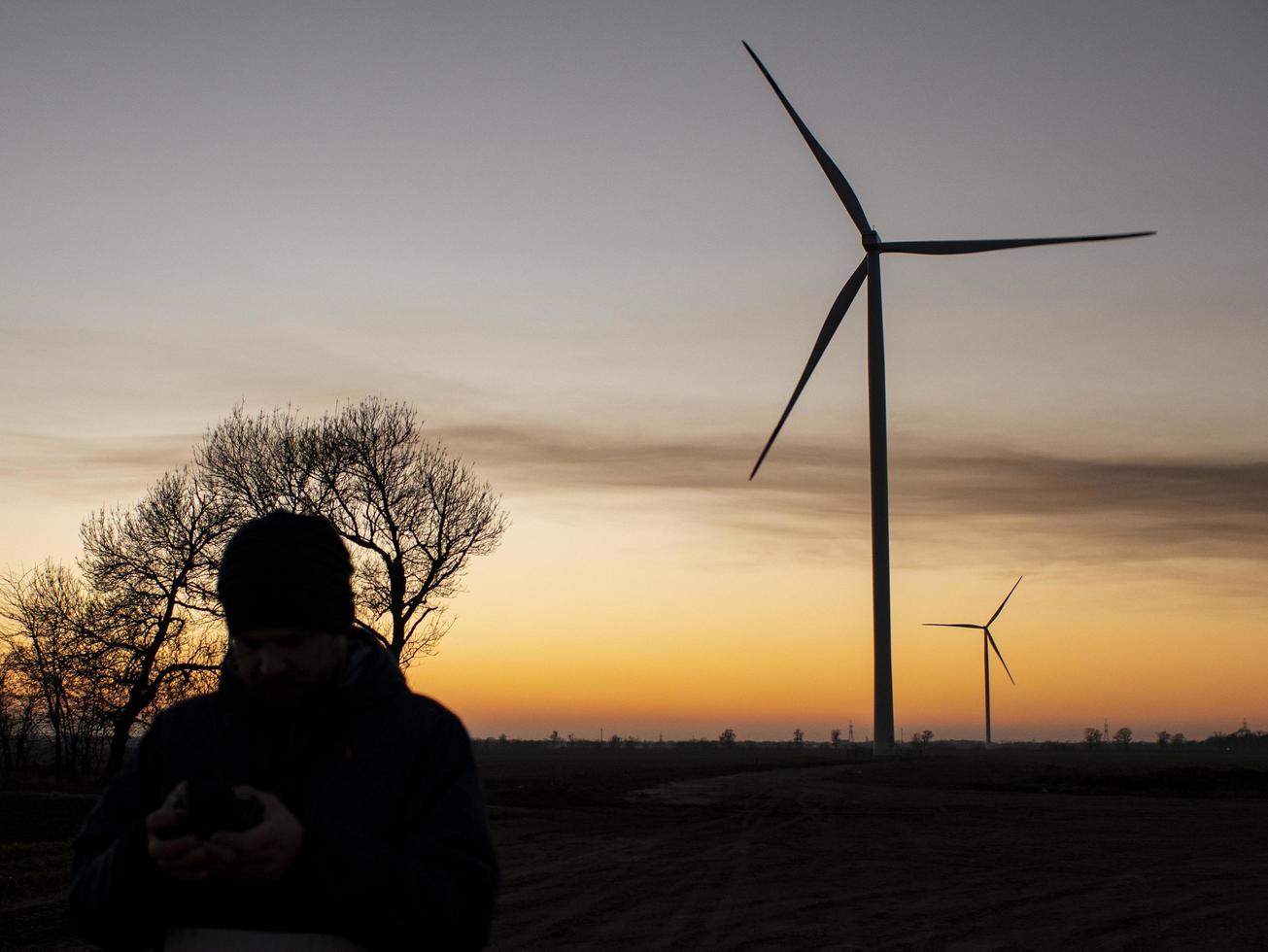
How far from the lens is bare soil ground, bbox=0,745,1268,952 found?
10.5 metres

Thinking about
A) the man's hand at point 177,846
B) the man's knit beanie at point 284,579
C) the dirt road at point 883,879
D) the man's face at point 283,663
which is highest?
the man's knit beanie at point 284,579

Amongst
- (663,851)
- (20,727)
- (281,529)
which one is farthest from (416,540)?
(281,529)

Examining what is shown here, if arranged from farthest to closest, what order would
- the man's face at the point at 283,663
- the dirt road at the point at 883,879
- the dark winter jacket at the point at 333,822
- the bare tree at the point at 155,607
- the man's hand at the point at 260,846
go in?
the bare tree at the point at 155,607 → the dirt road at the point at 883,879 → the man's face at the point at 283,663 → the dark winter jacket at the point at 333,822 → the man's hand at the point at 260,846

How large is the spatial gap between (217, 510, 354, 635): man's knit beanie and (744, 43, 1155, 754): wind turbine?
108 ft

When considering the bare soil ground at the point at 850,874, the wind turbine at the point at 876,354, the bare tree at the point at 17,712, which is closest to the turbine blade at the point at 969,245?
the wind turbine at the point at 876,354

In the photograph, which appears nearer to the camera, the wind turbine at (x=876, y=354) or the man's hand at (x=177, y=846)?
the man's hand at (x=177, y=846)

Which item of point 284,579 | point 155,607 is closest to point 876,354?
point 155,607

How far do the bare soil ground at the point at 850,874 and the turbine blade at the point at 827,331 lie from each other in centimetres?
1070

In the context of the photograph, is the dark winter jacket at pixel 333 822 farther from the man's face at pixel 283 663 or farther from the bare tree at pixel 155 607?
the bare tree at pixel 155 607

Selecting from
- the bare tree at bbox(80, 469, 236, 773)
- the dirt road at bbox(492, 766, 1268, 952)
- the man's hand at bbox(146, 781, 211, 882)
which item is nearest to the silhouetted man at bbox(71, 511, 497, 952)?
the man's hand at bbox(146, 781, 211, 882)

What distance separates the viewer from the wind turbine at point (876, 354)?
35.9 metres

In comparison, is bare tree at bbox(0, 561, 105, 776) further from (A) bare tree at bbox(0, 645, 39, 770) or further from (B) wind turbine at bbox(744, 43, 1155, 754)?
(B) wind turbine at bbox(744, 43, 1155, 754)

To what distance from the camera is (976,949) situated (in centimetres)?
963

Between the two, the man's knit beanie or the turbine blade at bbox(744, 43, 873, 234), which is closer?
the man's knit beanie
